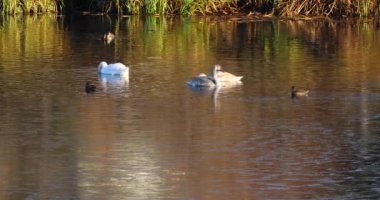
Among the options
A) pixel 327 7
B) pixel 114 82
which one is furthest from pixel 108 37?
pixel 327 7

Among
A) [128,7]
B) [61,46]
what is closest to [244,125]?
[61,46]

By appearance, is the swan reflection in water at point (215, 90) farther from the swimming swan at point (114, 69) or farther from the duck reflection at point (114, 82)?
the swimming swan at point (114, 69)

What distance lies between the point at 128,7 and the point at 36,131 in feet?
57.4

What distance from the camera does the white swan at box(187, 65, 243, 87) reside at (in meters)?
17.4

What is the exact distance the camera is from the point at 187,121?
47.6 ft

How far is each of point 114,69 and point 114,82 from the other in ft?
1.97

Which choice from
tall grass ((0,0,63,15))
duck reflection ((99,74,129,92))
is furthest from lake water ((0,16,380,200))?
tall grass ((0,0,63,15))

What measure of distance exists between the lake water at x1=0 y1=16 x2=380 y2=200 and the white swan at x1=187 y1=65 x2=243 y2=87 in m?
0.26

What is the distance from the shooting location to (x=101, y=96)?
54.4 feet

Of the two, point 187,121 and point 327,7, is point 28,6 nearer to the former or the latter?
point 327,7

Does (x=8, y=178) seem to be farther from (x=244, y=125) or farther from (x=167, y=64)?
(x=167, y=64)

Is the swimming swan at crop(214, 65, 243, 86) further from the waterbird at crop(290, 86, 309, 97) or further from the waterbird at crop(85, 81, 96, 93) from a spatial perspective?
the waterbird at crop(85, 81, 96, 93)

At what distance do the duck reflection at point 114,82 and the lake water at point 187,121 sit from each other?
0.16 ft

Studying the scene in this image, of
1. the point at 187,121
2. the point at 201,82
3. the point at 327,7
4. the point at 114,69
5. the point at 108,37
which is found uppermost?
the point at 327,7
